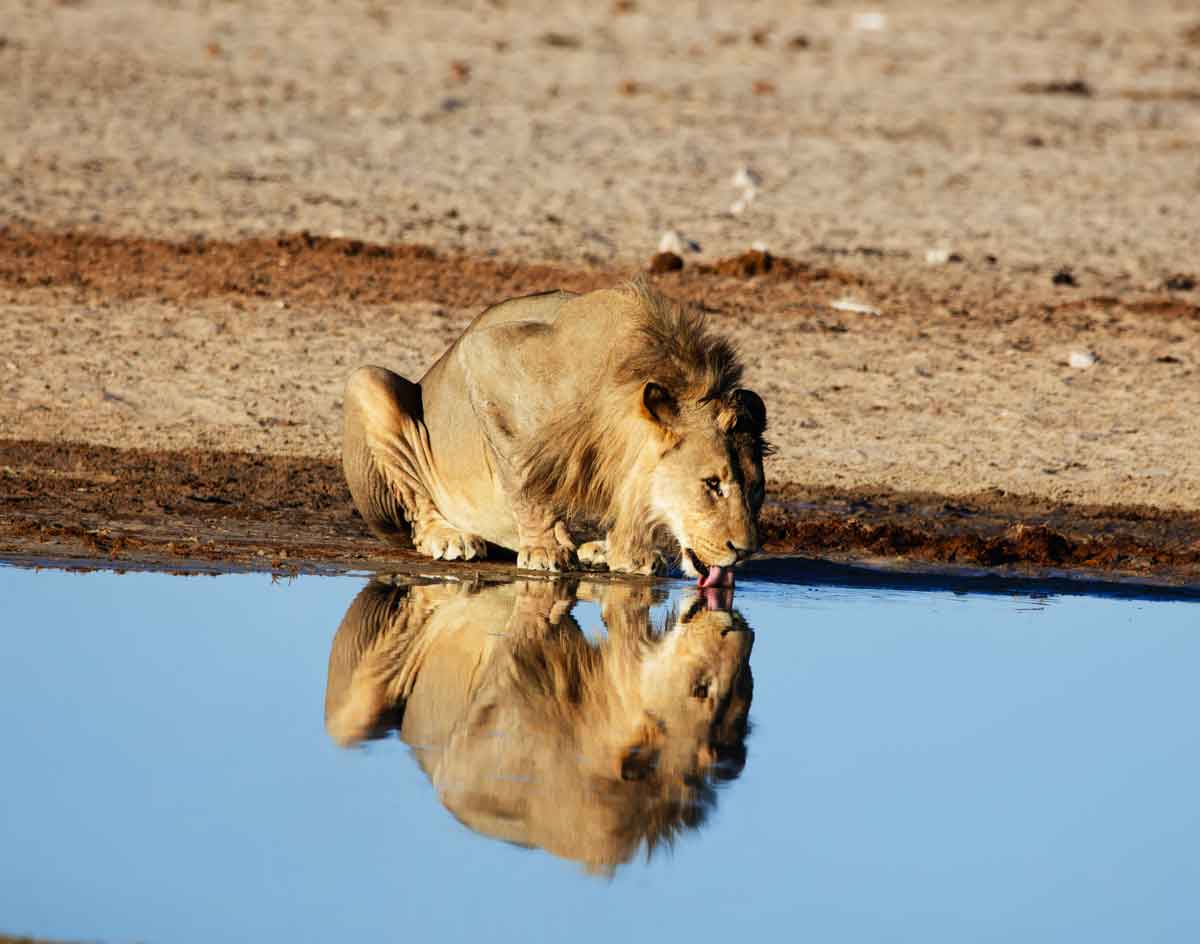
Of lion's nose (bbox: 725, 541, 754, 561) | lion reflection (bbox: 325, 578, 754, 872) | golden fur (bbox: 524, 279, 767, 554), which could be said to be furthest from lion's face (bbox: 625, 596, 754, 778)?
golden fur (bbox: 524, 279, 767, 554)

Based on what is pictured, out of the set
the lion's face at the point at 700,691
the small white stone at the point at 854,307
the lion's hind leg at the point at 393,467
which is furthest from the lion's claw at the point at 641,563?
the small white stone at the point at 854,307

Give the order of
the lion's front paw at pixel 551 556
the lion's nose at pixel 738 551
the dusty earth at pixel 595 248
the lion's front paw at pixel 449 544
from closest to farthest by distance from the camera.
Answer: the lion's nose at pixel 738 551
the lion's front paw at pixel 551 556
the lion's front paw at pixel 449 544
the dusty earth at pixel 595 248

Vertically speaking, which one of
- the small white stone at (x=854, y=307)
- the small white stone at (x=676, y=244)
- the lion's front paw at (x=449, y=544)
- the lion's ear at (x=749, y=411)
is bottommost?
the lion's front paw at (x=449, y=544)

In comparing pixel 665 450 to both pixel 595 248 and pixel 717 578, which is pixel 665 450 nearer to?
pixel 717 578

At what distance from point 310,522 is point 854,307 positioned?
5.41 m

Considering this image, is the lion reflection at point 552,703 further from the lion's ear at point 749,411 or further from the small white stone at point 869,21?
the small white stone at point 869,21

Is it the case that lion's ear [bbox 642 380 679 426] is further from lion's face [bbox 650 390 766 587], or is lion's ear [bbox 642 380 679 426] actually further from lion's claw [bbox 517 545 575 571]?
lion's claw [bbox 517 545 575 571]

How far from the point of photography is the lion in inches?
302

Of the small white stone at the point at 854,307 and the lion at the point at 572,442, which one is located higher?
A: the small white stone at the point at 854,307

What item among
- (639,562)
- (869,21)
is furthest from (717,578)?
(869,21)

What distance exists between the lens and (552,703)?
636 cm

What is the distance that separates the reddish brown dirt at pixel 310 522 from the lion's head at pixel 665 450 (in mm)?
844

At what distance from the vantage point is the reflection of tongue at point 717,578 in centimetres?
771

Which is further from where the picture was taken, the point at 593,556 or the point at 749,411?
the point at 593,556
